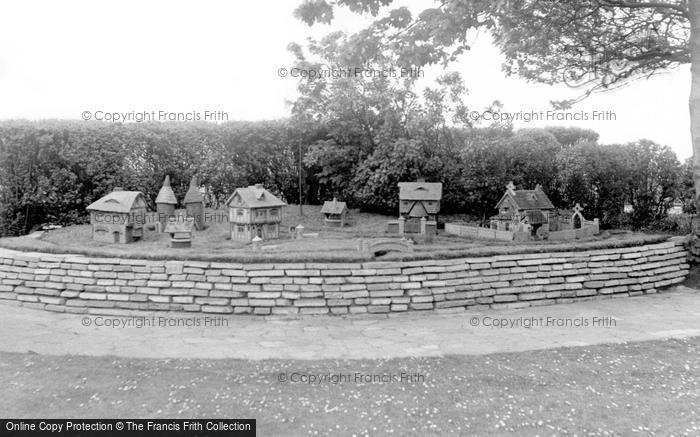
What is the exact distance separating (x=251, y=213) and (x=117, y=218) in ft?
11.4

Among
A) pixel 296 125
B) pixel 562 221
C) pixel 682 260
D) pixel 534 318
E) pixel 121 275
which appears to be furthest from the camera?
pixel 296 125

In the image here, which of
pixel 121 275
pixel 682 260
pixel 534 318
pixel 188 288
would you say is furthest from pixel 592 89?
pixel 121 275

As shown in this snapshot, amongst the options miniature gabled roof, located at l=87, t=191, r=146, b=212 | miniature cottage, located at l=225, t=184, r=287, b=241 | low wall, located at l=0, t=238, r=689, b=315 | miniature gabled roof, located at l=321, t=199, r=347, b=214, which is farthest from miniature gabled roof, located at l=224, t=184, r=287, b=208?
miniature gabled roof, located at l=321, t=199, r=347, b=214

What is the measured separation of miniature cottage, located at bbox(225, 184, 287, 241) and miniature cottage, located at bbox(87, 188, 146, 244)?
7.97 ft

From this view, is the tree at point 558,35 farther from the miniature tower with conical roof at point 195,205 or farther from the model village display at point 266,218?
the miniature tower with conical roof at point 195,205

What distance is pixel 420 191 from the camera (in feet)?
45.8

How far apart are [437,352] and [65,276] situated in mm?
8306

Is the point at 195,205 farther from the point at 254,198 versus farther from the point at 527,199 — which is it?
the point at 527,199

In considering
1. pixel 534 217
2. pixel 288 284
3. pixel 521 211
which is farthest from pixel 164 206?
pixel 534 217

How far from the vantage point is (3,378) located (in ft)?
20.9

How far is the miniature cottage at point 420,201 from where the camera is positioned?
13.8 m

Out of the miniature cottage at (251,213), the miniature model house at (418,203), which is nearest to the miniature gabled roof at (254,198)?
the miniature cottage at (251,213)

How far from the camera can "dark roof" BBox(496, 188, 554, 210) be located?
1322 cm

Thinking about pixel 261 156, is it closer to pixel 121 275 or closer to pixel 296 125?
pixel 296 125
